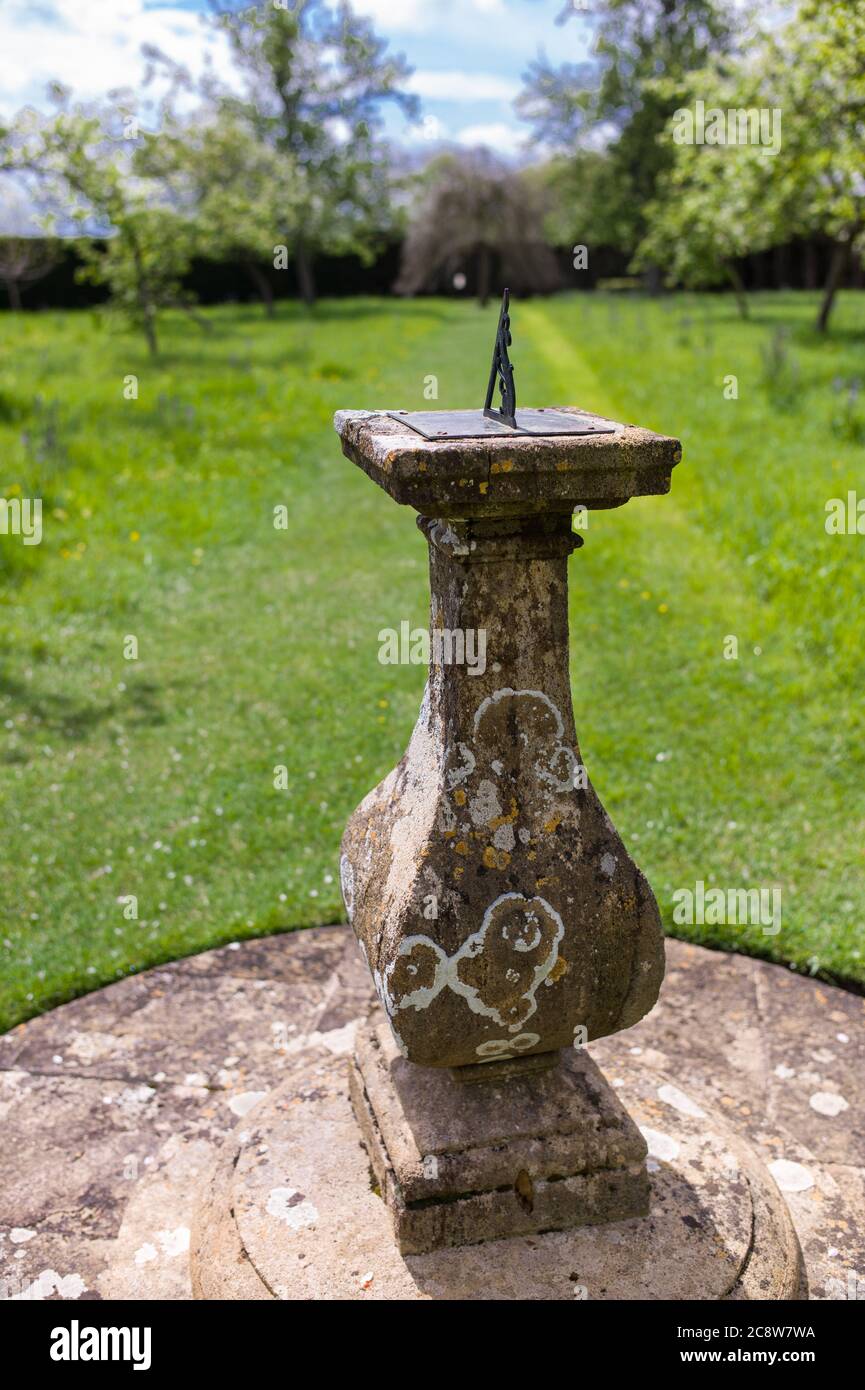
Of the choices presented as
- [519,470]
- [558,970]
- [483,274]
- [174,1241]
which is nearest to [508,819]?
[558,970]

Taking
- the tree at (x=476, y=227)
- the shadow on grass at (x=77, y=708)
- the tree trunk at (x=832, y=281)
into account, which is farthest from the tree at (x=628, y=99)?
the shadow on grass at (x=77, y=708)

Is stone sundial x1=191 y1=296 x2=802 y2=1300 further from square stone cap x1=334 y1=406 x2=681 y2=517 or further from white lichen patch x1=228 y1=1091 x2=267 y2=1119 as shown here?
white lichen patch x1=228 y1=1091 x2=267 y2=1119

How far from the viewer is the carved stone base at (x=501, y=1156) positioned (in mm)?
2975

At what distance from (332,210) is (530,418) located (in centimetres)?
3059

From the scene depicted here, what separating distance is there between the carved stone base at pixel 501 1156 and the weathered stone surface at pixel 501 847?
0.20 m

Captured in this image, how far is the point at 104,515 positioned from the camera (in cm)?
1051

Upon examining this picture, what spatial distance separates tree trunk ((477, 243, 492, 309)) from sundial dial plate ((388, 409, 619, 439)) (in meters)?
30.4

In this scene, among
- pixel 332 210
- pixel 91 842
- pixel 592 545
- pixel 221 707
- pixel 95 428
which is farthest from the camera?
pixel 332 210

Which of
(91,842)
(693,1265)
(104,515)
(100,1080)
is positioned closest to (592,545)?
(104,515)

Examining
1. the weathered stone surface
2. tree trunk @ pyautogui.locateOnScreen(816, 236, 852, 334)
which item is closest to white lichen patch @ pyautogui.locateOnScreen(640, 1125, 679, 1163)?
the weathered stone surface

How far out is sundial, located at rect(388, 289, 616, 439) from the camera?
8.92 ft

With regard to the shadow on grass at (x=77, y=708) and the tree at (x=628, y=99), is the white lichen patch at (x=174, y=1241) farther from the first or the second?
the tree at (x=628, y=99)

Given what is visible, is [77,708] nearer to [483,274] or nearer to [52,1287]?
[52,1287]

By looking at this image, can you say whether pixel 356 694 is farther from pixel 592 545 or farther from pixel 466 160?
pixel 466 160
